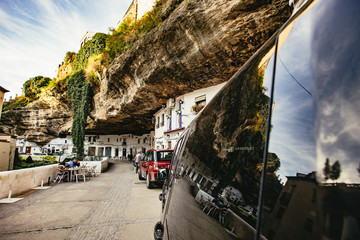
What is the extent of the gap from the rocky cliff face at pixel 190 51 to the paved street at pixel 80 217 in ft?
24.3

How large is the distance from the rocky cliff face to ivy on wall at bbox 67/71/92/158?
5188mm

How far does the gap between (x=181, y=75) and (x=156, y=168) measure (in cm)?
635

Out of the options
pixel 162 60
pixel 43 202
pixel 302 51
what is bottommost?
pixel 43 202

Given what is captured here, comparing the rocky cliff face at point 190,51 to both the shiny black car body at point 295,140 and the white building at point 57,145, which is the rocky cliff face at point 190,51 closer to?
the shiny black car body at point 295,140

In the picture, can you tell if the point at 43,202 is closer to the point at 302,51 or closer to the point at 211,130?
the point at 211,130

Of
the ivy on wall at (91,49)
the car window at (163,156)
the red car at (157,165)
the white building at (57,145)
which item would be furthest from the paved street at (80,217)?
the white building at (57,145)

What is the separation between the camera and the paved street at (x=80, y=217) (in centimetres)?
377

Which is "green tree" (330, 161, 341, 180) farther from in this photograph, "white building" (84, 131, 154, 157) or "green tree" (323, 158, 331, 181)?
"white building" (84, 131, 154, 157)

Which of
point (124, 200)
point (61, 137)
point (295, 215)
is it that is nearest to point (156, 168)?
point (124, 200)

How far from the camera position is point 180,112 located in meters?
14.4

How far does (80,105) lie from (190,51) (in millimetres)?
20291

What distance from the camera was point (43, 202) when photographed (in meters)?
6.24

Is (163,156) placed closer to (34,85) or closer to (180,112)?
(180,112)

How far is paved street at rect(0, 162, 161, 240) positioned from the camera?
3771 mm
